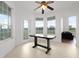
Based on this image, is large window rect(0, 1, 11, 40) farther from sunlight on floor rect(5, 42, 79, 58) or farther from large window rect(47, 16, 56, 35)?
large window rect(47, 16, 56, 35)

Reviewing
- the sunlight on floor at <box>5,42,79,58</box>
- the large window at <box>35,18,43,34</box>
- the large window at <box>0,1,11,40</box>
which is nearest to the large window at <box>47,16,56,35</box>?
the large window at <box>35,18,43,34</box>

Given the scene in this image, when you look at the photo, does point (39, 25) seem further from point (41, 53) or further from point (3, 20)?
point (3, 20)

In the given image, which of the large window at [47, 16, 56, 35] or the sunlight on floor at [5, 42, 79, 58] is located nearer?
the sunlight on floor at [5, 42, 79, 58]

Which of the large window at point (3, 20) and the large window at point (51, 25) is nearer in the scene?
the large window at point (3, 20)

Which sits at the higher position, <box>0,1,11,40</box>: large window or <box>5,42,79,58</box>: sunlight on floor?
<box>0,1,11,40</box>: large window

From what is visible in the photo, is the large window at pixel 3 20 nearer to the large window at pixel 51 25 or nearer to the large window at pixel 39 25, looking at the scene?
the large window at pixel 39 25

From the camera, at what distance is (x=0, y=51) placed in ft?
10.5

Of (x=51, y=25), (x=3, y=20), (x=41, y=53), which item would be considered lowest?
(x=41, y=53)

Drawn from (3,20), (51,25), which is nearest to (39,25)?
(51,25)

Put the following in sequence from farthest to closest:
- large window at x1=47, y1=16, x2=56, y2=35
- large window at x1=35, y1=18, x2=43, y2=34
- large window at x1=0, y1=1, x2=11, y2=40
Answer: large window at x1=35, y1=18, x2=43, y2=34 < large window at x1=47, y1=16, x2=56, y2=35 < large window at x1=0, y1=1, x2=11, y2=40

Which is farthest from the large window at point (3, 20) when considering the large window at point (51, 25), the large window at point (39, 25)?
the large window at point (51, 25)

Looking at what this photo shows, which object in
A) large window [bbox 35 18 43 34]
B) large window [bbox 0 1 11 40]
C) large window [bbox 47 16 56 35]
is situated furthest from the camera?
large window [bbox 35 18 43 34]

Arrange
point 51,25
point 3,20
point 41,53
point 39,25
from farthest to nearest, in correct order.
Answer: point 39,25 < point 51,25 < point 41,53 < point 3,20

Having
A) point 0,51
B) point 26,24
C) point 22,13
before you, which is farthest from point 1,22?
point 26,24
